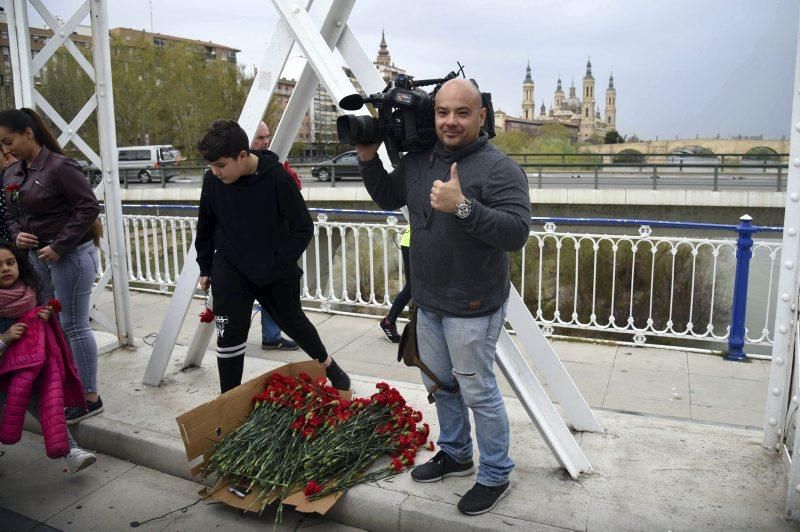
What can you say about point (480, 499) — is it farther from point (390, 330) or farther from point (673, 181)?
point (673, 181)

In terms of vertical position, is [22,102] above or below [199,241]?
above

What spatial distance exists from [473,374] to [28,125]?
3.17m

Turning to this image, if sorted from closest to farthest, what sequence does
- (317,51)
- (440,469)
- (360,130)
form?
(360,130), (440,469), (317,51)

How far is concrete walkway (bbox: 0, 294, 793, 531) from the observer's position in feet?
9.37

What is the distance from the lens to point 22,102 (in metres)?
5.06

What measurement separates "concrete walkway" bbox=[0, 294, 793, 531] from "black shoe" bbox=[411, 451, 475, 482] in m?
0.04

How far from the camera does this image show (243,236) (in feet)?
11.9

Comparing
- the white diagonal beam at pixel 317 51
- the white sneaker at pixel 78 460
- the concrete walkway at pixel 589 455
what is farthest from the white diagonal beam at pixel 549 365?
the white sneaker at pixel 78 460

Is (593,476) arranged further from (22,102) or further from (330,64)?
(22,102)

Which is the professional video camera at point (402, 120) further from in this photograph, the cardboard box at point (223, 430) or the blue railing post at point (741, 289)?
the blue railing post at point (741, 289)

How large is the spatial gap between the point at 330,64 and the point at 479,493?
2.42 m

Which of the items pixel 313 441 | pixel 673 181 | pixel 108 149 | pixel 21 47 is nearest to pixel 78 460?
pixel 313 441

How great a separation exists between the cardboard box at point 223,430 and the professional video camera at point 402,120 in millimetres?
1584

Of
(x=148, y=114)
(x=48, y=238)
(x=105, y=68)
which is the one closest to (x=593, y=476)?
(x=48, y=238)
